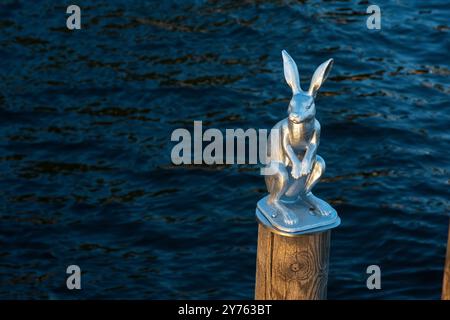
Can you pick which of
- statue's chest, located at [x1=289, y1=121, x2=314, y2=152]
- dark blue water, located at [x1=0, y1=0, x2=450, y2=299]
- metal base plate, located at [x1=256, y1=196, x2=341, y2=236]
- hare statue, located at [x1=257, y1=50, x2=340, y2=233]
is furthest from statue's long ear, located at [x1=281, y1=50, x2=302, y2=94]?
dark blue water, located at [x1=0, y1=0, x2=450, y2=299]

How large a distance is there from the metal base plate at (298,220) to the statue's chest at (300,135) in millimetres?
358

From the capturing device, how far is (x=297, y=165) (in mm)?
6098

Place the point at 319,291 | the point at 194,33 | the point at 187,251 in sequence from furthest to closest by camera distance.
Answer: the point at 194,33 < the point at 187,251 < the point at 319,291

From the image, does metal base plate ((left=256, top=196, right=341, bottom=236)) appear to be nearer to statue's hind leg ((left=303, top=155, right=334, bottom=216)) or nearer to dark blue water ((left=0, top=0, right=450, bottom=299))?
statue's hind leg ((left=303, top=155, right=334, bottom=216))

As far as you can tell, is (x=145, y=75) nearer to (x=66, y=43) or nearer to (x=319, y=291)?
(x=66, y=43)

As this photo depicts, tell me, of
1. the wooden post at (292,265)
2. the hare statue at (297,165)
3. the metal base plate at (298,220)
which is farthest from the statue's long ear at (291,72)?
the wooden post at (292,265)

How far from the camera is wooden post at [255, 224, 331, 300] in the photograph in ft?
19.4

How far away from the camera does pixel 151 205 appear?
10.6 meters

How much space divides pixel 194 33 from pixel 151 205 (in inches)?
157

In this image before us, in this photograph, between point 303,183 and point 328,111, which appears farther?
point 328,111

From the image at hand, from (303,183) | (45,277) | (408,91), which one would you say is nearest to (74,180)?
(45,277)

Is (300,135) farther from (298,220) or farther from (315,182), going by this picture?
(298,220)

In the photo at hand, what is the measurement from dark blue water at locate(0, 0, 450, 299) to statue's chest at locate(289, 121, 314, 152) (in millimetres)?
3432

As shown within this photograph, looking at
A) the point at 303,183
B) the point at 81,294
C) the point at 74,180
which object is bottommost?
the point at 81,294
